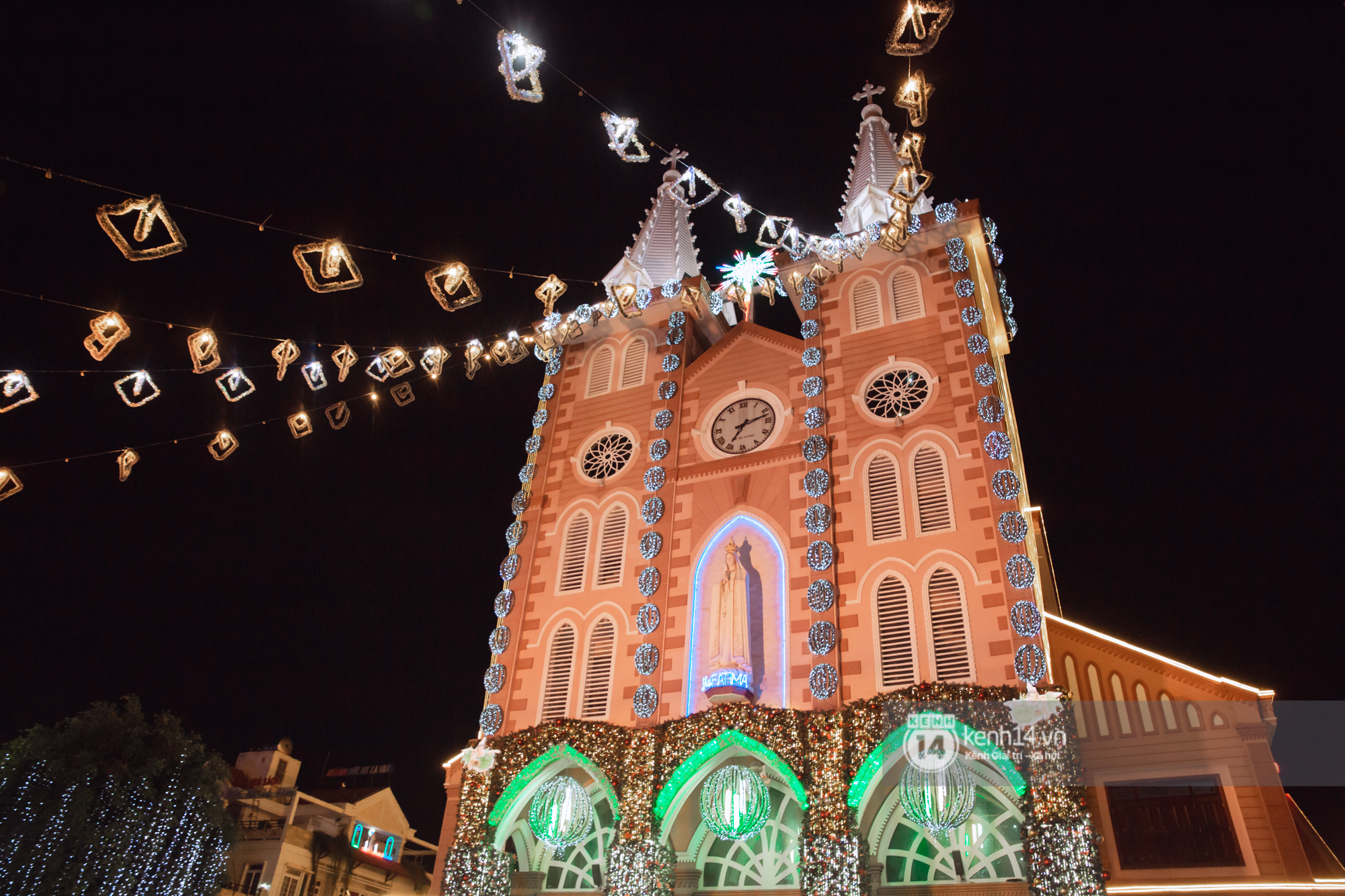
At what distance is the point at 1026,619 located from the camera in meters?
15.6

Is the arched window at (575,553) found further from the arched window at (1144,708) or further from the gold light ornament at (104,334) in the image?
the arched window at (1144,708)

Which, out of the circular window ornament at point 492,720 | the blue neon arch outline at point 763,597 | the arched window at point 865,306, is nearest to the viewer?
the blue neon arch outline at point 763,597

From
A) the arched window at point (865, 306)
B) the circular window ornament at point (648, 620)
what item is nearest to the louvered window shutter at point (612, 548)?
the circular window ornament at point (648, 620)

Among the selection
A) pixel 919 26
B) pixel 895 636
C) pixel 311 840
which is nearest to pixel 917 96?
pixel 919 26

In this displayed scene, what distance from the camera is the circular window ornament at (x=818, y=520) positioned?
18312mm

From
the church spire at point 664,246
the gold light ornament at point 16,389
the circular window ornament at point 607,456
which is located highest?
the church spire at point 664,246

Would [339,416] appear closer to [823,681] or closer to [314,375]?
[314,375]

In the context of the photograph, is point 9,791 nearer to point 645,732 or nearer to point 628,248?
point 645,732

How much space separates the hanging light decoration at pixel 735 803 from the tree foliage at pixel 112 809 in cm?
1542

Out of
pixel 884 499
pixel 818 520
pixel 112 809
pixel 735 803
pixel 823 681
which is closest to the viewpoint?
pixel 735 803

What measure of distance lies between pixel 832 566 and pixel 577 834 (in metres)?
7.47

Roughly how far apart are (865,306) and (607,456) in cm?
790

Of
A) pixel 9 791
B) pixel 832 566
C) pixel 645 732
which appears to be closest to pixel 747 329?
pixel 832 566

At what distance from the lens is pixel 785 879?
1634cm
